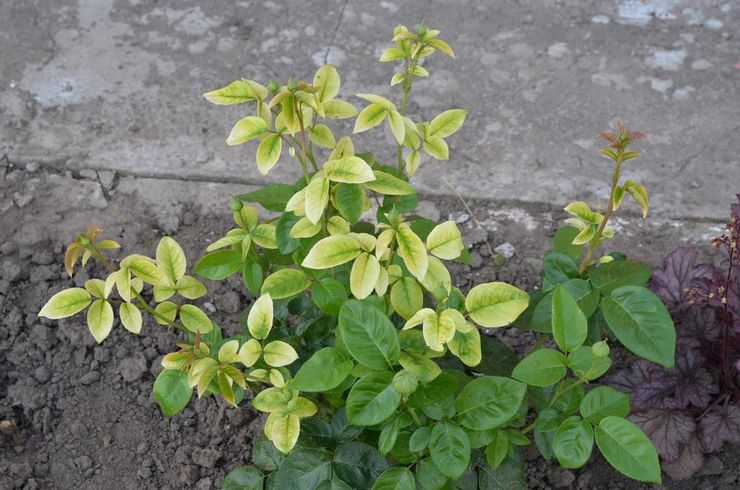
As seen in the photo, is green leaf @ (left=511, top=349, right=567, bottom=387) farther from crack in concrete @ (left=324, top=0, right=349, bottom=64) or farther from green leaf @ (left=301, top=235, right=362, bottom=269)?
crack in concrete @ (left=324, top=0, right=349, bottom=64)

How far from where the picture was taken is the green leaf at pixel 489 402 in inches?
59.1

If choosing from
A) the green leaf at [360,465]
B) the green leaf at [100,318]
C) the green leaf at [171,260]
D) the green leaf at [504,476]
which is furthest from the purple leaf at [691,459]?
the green leaf at [100,318]

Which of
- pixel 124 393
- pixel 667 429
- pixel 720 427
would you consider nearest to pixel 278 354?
pixel 124 393

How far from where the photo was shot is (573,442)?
1468 mm

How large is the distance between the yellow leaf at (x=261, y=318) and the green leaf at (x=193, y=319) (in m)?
0.15

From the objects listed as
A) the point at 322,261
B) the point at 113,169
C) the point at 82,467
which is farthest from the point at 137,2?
the point at 322,261

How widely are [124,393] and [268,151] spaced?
1.11 meters

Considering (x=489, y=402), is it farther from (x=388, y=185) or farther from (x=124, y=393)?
(x=124, y=393)

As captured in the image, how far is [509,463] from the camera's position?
181cm

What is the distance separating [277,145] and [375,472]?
27.7 inches

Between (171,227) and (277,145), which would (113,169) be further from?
(277,145)

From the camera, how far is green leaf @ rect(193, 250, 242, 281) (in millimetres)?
1721

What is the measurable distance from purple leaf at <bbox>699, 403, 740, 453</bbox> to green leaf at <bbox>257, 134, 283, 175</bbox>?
1304 mm

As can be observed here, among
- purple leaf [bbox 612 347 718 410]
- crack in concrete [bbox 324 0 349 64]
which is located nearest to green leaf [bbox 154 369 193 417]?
purple leaf [bbox 612 347 718 410]
